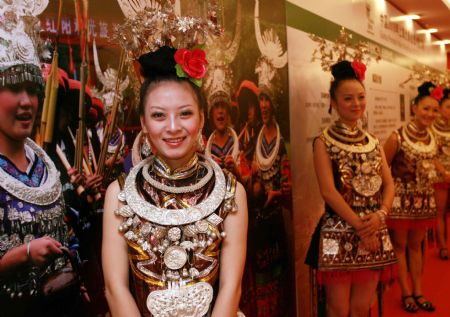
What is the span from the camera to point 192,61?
169 centimetres

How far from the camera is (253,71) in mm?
2961

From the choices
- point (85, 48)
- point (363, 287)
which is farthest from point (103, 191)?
point (363, 287)

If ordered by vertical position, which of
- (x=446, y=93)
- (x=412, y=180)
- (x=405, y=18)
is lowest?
(x=412, y=180)

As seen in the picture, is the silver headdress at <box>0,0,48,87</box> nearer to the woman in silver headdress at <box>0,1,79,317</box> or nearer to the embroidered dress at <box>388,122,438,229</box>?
the woman in silver headdress at <box>0,1,79,317</box>

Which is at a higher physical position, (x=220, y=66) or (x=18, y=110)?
(x=220, y=66)

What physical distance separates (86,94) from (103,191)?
40cm

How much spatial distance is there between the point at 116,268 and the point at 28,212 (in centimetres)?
36

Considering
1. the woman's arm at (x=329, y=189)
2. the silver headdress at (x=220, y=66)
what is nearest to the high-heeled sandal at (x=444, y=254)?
the woman's arm at (x=329, y=189)

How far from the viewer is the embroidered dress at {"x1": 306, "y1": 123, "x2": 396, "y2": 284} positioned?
2.82 meters

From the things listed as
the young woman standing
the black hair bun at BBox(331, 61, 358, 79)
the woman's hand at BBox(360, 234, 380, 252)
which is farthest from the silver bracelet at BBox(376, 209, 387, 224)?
the black hair bun at BBox(331, 61, 358, 79)

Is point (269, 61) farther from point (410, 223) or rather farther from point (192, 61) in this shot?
point (410, 223)


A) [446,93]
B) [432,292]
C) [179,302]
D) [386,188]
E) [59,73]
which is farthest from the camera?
[446,93]

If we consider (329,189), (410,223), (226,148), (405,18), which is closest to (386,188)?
(329,189)

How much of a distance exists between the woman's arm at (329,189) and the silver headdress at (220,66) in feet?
2.04
